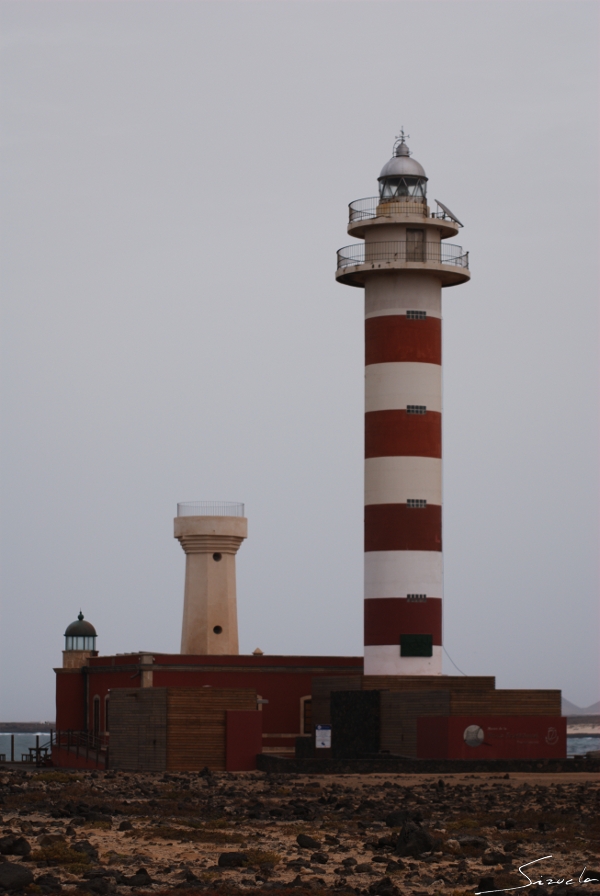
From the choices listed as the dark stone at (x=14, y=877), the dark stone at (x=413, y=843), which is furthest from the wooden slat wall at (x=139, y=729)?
the dark stone at (x=14, y=877)

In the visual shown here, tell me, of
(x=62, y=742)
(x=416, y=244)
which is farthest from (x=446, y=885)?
(x=62, y=742)

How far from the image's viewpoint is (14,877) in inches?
762

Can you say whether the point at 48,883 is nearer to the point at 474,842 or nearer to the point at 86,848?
the point at 86,848

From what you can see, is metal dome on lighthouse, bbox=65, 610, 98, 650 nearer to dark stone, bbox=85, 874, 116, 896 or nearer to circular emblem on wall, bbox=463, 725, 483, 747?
circular emblem on wall, bbox=463, 725, 483, 747

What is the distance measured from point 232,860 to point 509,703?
87.3 feet

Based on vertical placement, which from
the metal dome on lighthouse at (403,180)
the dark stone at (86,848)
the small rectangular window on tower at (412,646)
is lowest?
the dark stone at (86,848)

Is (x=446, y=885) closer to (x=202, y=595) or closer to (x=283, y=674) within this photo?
(x=283, y=674)

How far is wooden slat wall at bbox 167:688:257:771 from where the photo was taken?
4559 centimetres

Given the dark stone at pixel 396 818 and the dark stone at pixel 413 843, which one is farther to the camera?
the dark stone at pixel 396 818

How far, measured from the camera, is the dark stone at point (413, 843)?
23.0 metres

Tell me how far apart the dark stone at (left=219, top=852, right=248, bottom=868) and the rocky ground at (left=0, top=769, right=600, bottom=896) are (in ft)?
0.07

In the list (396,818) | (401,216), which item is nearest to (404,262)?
(401,216)

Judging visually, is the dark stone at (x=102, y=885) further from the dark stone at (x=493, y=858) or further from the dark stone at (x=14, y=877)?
the dark stone at (x=493, y=858)

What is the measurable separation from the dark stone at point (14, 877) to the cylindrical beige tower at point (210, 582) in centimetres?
4102
